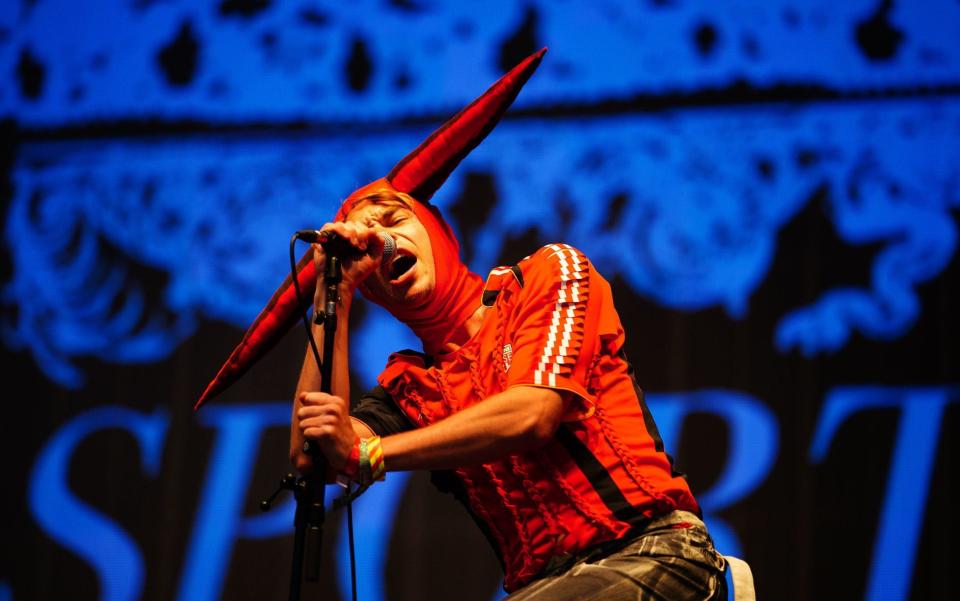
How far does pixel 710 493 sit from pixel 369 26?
2.11 metres

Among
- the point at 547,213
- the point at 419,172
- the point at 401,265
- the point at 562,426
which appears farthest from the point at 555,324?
the point at 547,213

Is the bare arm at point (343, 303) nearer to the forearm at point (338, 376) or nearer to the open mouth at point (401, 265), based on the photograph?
the forearm at point (338, 376)

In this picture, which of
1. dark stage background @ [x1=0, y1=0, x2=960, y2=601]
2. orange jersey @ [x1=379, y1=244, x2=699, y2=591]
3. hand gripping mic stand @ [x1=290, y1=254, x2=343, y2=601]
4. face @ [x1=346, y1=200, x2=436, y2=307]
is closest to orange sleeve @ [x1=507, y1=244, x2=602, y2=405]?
orange jersey @ [x1=379, y1=244, x2=699, y2=591]

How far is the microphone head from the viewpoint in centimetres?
202

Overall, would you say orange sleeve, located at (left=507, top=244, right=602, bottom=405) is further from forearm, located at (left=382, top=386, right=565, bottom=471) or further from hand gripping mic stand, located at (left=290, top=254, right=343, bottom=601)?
hand gripping mic stand, located at (left=290, top=254, right=343, bottom=601)

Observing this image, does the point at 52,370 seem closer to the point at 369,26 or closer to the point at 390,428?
the point at 369,26

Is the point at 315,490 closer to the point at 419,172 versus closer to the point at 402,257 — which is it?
the point at 402,257

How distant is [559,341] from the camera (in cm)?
193

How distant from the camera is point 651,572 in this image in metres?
1.86

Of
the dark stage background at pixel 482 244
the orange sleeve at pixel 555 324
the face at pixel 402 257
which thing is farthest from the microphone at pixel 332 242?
the dark stage background at pixel 482 244

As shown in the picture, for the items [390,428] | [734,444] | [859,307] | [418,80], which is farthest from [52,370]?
[859,307]

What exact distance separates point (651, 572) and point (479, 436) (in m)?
0.39

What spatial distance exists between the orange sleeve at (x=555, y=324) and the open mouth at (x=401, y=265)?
266mm

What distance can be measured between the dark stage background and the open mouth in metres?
1.38
